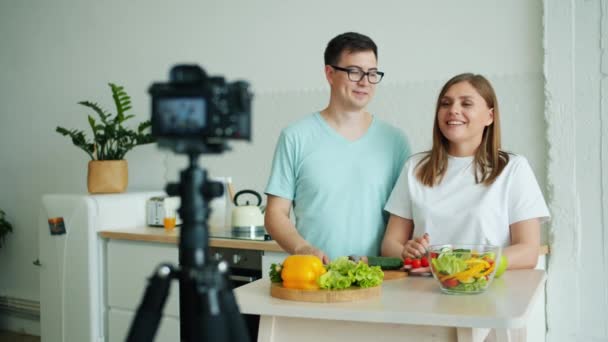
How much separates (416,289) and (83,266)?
218 centimetres

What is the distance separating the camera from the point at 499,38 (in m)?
2.74

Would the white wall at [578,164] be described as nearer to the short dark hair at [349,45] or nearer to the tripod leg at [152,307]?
the short dark hair at [349,45]

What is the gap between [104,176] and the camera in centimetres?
340

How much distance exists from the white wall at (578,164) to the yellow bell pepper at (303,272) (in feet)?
4.83

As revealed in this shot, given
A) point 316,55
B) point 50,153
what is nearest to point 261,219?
point 316,55

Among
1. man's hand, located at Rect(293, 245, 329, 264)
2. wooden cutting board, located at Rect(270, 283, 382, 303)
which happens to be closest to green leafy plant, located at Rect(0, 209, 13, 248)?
man's hand, located at Rect(293, 245, 329, 264)

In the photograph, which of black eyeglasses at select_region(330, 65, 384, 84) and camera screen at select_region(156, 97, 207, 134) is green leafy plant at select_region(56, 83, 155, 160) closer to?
black eyeglasses at select_region(330, 65, 384, 84)

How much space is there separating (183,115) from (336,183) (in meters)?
1.16

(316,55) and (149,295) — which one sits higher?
(316,55)

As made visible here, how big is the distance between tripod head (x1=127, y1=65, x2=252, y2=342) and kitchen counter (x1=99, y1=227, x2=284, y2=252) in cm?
182

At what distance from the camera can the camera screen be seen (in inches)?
34.4

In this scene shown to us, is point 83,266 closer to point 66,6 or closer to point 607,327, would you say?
point 66,6

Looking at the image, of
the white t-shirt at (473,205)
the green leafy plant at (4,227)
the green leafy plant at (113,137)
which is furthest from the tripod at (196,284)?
the green leafy plant at (4,227)

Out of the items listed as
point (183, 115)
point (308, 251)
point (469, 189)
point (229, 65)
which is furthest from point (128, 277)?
point (183, 115)
